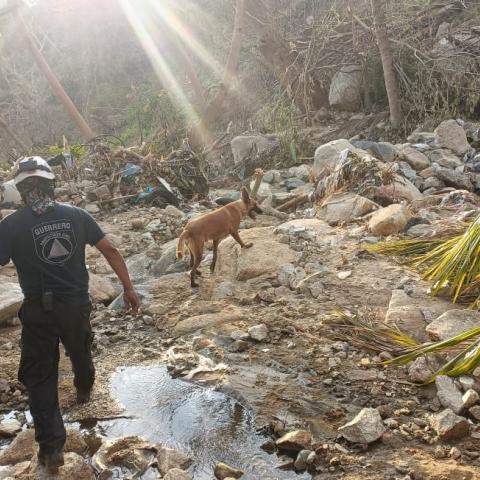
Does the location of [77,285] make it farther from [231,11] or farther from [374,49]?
[231,11]

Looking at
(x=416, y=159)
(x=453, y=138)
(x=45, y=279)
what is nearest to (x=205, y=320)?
(x=45, y=279)

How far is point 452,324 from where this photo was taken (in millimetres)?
3635

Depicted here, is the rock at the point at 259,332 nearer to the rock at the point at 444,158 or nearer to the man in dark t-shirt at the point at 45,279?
the man in dark t-shirt at the point at 45,279

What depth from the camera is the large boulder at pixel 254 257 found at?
5.45m

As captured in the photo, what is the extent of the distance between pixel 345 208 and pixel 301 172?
3452 mm

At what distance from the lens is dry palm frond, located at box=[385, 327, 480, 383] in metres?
3.11

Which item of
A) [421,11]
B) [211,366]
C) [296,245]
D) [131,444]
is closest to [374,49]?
[421,11]

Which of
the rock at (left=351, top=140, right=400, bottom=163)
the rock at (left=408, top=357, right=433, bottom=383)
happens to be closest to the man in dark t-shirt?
the rock at (left=408, top=357, right=433, bottom=383)

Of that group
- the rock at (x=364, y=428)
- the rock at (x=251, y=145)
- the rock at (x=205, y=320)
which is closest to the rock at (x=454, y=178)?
the rock at (x=251, y=145)

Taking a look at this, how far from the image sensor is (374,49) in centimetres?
1161

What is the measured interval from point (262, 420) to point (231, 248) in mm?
3204

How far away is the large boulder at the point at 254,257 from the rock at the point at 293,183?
309 centimetres

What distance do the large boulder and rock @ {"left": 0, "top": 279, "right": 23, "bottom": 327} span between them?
207cm

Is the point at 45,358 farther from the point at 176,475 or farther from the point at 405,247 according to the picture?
the point at 405,247
